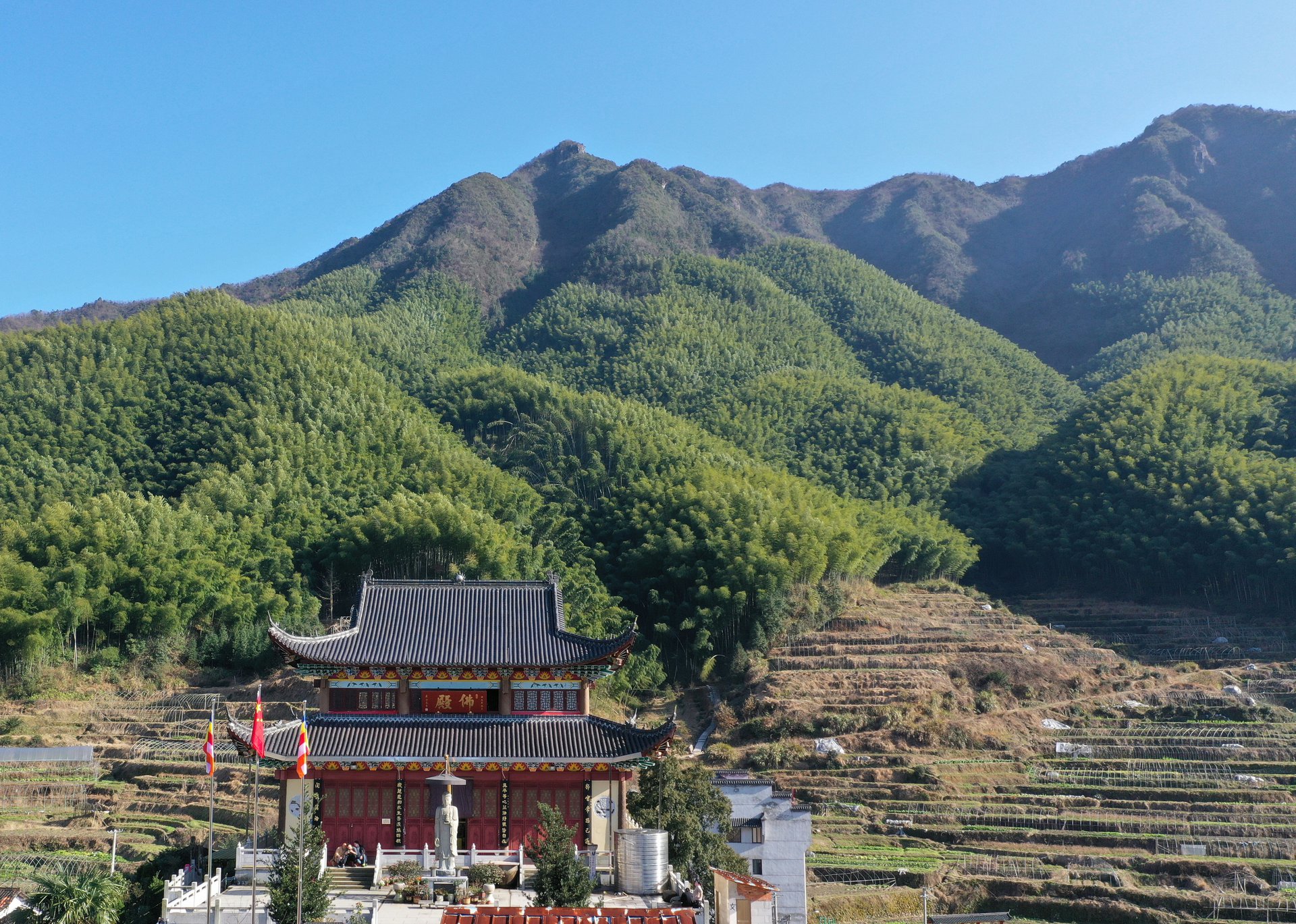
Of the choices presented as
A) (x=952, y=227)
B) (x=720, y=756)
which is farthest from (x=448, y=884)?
(x=952, y=227)

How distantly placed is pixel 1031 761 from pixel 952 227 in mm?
118838

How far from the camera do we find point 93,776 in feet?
126

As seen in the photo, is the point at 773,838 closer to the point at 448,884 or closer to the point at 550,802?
the point at 550,802

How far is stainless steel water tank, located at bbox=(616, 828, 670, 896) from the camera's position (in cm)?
2253

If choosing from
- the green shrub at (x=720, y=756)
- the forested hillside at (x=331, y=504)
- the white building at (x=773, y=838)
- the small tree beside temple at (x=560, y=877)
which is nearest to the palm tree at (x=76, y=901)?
the small tree beside temple at (x=560, y=877)

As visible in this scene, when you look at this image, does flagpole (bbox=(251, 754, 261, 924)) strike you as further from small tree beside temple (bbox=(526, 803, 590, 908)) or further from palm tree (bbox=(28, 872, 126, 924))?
small tree beside temple (bbox=(526, 803, 590, 908))

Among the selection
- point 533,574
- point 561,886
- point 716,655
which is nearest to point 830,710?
point 716,655

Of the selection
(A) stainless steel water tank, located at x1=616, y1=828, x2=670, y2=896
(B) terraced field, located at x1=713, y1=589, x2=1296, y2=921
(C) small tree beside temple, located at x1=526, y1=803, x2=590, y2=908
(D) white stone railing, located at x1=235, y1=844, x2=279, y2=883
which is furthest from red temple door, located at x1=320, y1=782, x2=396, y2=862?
(B) terraced field, located at x1=713, y1=589, x2=1296, y2=921

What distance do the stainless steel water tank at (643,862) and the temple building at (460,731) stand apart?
2.64 metres

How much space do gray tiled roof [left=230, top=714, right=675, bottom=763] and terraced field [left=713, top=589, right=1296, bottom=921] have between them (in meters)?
10.3

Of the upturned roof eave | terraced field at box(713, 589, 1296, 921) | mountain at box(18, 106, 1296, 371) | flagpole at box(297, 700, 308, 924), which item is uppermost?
mountain at box(18, 106, 1296, 371)

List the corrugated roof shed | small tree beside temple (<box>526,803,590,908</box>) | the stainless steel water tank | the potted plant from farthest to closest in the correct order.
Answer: the potted plant, the stainless steel water tank, small tree beside temple (<box>526,803,590,908</box>), the corrugated roof shed

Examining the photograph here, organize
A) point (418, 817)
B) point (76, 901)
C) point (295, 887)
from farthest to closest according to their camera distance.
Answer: point (418, 817) → point (295, 887) → point (76, 901)

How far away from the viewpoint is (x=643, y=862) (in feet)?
73.9
